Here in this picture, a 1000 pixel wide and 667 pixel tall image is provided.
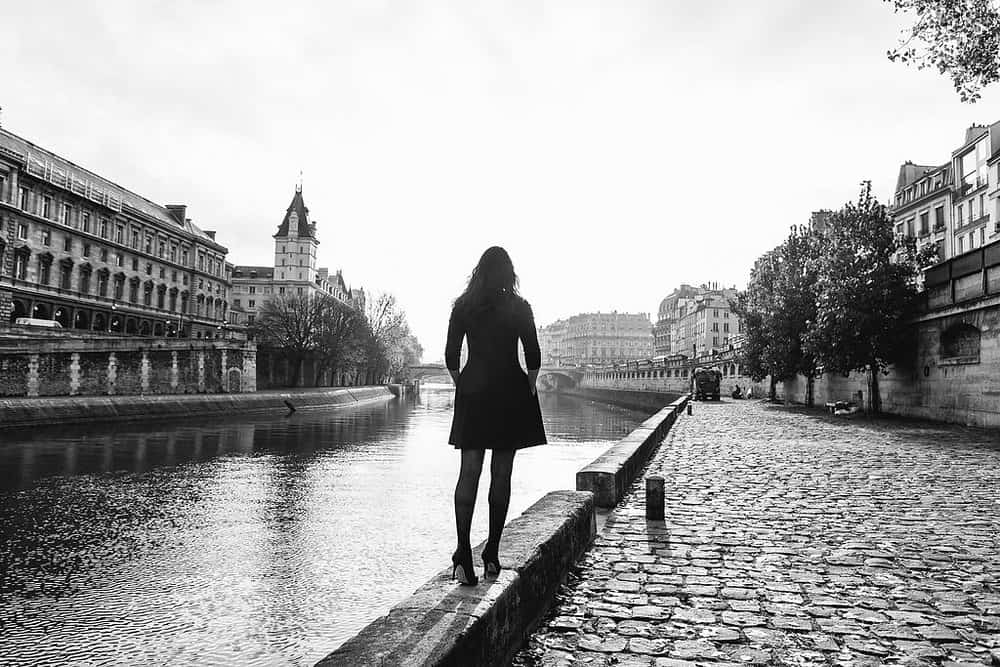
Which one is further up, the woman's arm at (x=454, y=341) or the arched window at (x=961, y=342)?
the arched window at (x=961, y=342)

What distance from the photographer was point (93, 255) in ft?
197

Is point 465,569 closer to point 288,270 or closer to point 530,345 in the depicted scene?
point 530,345

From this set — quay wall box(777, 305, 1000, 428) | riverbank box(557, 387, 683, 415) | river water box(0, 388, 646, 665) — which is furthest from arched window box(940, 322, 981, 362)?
riverbank box(557, 387, 683, 415)

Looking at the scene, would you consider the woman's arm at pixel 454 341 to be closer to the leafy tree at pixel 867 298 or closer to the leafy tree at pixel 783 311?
the leafy tree at pixel 867 298

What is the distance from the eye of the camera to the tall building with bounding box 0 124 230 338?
50844 mm

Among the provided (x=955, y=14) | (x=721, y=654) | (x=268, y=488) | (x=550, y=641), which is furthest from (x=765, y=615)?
(x=955, y=14)

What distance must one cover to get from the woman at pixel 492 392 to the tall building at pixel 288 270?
106 meters

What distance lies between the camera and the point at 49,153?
5900 cm

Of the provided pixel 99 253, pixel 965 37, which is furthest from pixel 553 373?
pixel 965 37

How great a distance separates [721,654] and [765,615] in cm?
80

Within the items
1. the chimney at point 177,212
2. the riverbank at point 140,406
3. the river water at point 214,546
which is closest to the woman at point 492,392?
the river water at point 214,546

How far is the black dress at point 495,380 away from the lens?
12.1ft

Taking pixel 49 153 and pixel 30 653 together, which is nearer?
pixel 30 653

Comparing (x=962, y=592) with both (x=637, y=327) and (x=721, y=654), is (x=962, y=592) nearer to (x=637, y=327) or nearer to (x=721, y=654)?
(x=721, y=654)
